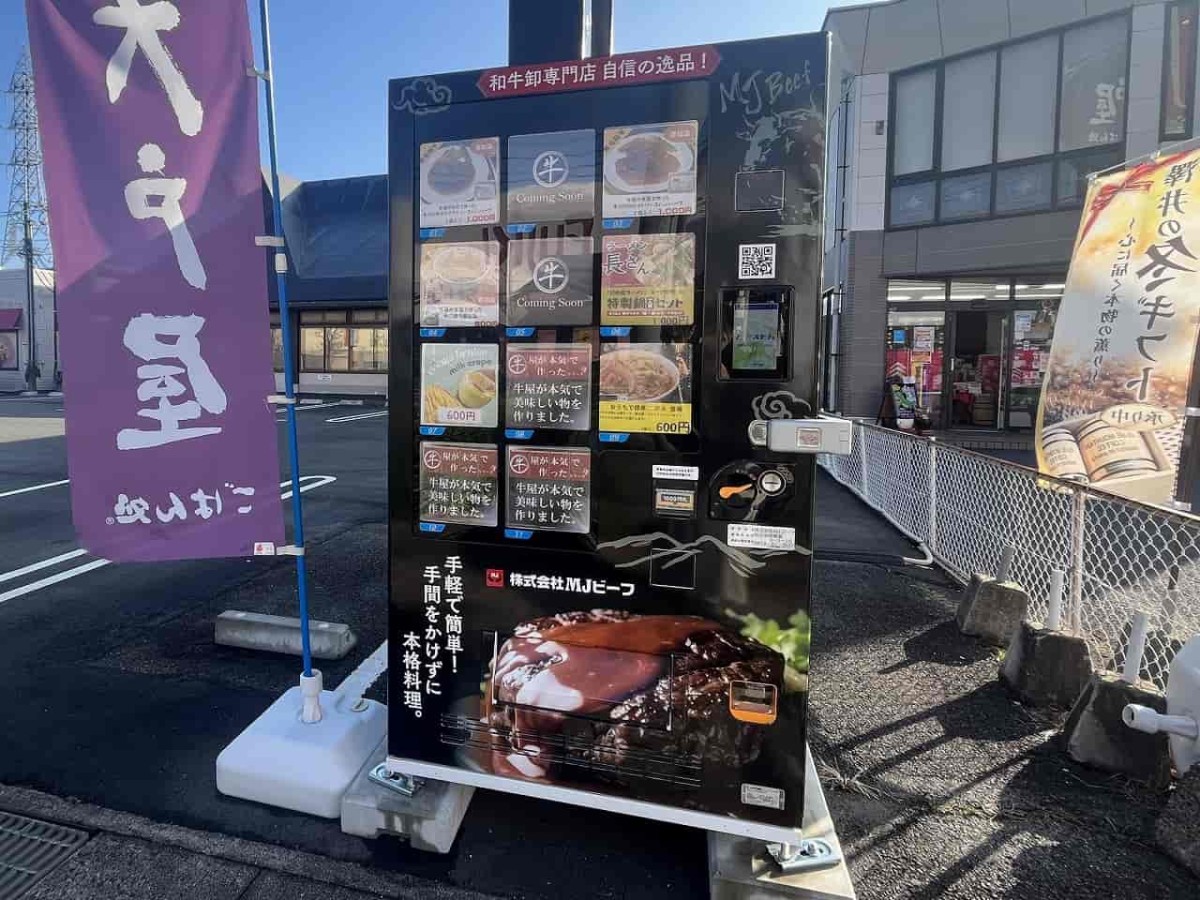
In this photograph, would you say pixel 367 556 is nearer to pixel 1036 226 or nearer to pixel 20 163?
pixel 1036 226

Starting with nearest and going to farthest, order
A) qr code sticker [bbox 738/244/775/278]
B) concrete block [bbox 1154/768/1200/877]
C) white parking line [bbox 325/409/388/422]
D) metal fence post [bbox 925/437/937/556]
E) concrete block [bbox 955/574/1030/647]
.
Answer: qr code sticker [bbox 738/244/775/278], concrete block [bbox 1154/768/1200/877], concrete block [bbox 955/574/1030/647], metal fence post [bbox 925/437/937/556], white parking line [bbox 325/409/388/422]

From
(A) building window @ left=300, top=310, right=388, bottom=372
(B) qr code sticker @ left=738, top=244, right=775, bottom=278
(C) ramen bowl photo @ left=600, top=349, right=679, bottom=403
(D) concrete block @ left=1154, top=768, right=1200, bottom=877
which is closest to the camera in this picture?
(B) qr code sticker @ left=738, top=244, right=775, bottom=278

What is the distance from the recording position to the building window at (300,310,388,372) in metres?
22.4

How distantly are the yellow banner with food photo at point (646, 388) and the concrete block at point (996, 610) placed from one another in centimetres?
288

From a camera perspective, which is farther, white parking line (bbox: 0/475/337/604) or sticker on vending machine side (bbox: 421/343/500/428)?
white parking line (bbox: 0/475/337/604)

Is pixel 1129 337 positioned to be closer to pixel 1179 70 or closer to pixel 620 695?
pixel 620 695

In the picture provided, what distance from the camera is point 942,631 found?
13.1 ft

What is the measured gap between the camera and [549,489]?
6.95ft

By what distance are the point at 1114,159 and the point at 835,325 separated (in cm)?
468

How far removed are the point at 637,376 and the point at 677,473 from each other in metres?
0.32

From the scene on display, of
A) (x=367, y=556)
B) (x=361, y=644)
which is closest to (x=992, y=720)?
(x=361, y=644)

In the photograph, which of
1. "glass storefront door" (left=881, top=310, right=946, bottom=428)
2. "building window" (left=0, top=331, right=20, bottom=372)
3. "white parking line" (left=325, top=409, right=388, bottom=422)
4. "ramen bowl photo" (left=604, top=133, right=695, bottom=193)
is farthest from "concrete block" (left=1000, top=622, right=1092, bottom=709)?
"building window" (left=0, top=331, right=20, bottom=372)

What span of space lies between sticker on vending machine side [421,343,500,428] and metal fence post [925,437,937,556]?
4771 mm

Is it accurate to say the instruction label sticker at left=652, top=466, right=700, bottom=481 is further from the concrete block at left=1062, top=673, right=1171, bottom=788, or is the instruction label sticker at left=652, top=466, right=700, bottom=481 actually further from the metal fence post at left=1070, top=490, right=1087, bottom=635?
the metal fence post at left=1070, top=490, right=1087, bottom=635
